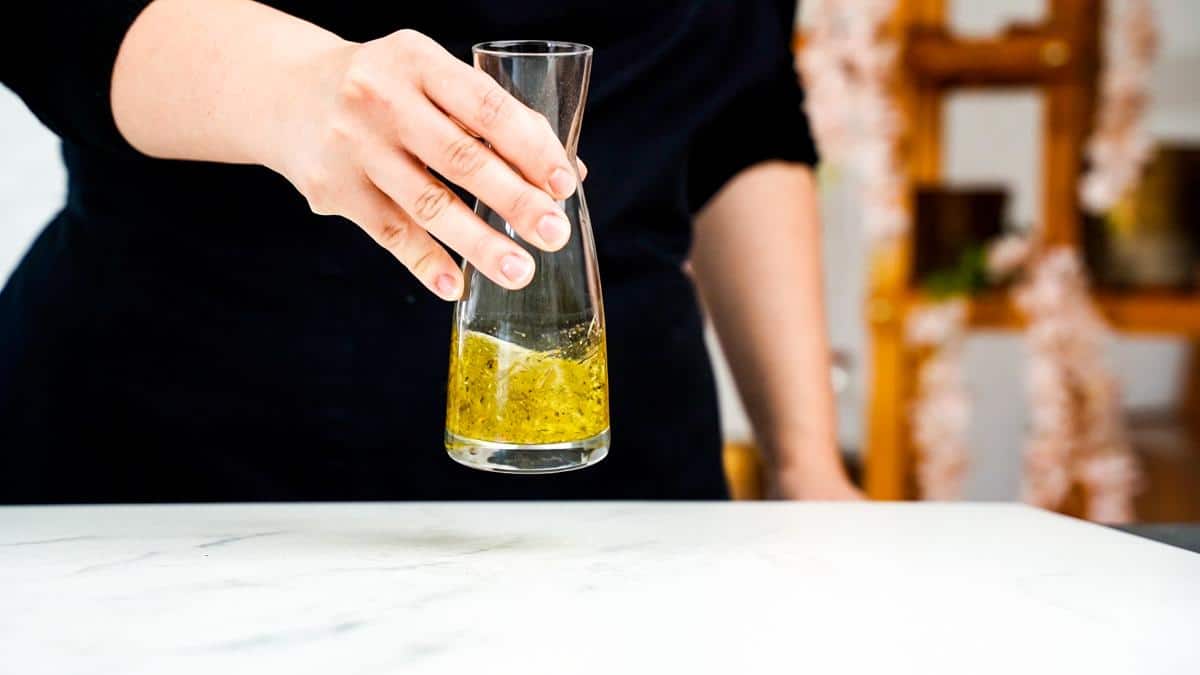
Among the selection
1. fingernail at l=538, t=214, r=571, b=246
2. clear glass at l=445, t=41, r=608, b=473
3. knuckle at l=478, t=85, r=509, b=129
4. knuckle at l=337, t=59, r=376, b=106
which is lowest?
clear glass at l=445, t=41, r=608, b=473

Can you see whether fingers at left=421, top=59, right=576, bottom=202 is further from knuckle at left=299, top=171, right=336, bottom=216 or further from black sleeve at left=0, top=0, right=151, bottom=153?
black sleeve at left=0, top=0, right=151, bottom=153

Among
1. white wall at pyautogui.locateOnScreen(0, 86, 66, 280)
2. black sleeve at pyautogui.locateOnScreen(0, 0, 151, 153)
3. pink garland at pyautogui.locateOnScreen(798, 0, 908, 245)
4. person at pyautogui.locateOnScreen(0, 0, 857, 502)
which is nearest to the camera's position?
black sleeve at pyautogui.locateOnScreen(0, 0, 151, 153)

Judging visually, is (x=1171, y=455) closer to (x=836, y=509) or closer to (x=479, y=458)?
(x=836, y=509)

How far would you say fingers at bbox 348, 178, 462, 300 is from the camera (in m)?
0.72

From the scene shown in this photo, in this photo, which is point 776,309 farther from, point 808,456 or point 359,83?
point 359,83

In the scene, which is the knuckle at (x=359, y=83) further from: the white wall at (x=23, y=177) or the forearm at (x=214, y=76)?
the white wall at (x=23, y=177)

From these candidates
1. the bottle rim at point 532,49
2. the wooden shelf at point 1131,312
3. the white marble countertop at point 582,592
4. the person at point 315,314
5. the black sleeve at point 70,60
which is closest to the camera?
the white marble countertop at point 582,592

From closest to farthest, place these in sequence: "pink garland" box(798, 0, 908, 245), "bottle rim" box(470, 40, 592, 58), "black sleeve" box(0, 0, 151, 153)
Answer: "bottle rim" box(470, 40, 592, 58), "black sleeve" box(0, 0, 151, 153), "pink garland" box(798, 0, 908, 245)

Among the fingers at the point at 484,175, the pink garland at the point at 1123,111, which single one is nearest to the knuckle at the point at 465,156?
the fingers at the point at 484,175

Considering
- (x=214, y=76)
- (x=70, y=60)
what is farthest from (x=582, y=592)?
(x=70, y=60)

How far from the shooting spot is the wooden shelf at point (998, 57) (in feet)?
8.37

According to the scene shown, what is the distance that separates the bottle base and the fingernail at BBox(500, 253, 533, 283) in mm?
116

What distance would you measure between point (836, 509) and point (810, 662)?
1.18ft

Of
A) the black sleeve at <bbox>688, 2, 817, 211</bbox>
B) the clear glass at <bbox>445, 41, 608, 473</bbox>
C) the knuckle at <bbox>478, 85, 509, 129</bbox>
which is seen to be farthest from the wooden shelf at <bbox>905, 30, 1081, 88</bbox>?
the knuckle at <bbox>478, 85, 509, 129</bbox>
